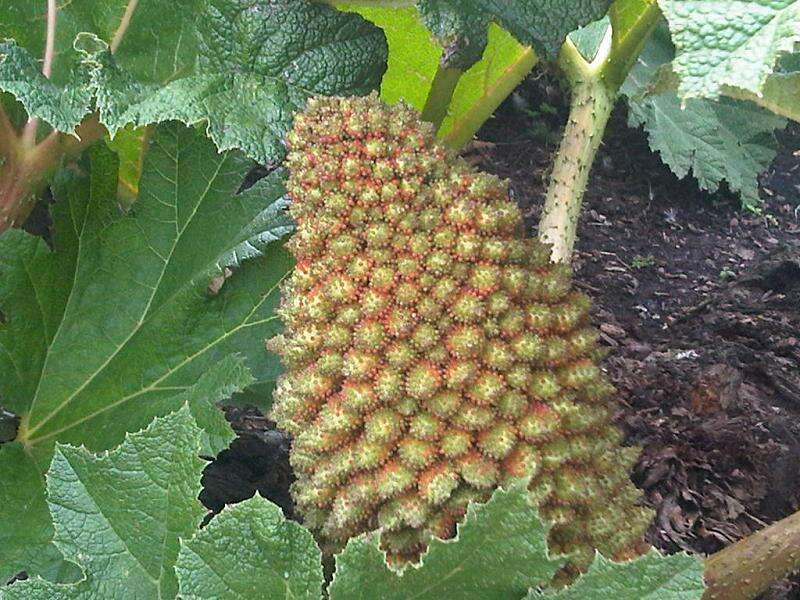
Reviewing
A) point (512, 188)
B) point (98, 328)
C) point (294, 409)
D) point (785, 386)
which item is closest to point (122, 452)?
point (294, 409)

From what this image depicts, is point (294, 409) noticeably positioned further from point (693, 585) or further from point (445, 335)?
point (693, 585)

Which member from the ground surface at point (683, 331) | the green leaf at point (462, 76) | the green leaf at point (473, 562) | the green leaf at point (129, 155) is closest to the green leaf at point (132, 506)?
the green leaf at point (473, 562)

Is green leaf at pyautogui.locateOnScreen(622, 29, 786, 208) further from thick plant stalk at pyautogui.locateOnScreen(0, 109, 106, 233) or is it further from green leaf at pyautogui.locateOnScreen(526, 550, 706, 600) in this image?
green leaf at pyautogui.locateOnScreen(526, 550, 706, 600)

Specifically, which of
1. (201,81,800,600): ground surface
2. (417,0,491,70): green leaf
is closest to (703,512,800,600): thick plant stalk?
(201,81,800,600): ground surface

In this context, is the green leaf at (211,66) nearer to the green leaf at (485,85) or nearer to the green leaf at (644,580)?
the green leaf at (485,85)

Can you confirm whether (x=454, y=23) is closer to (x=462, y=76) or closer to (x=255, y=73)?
(x=255, y=73)

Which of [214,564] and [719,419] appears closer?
[214,564]
